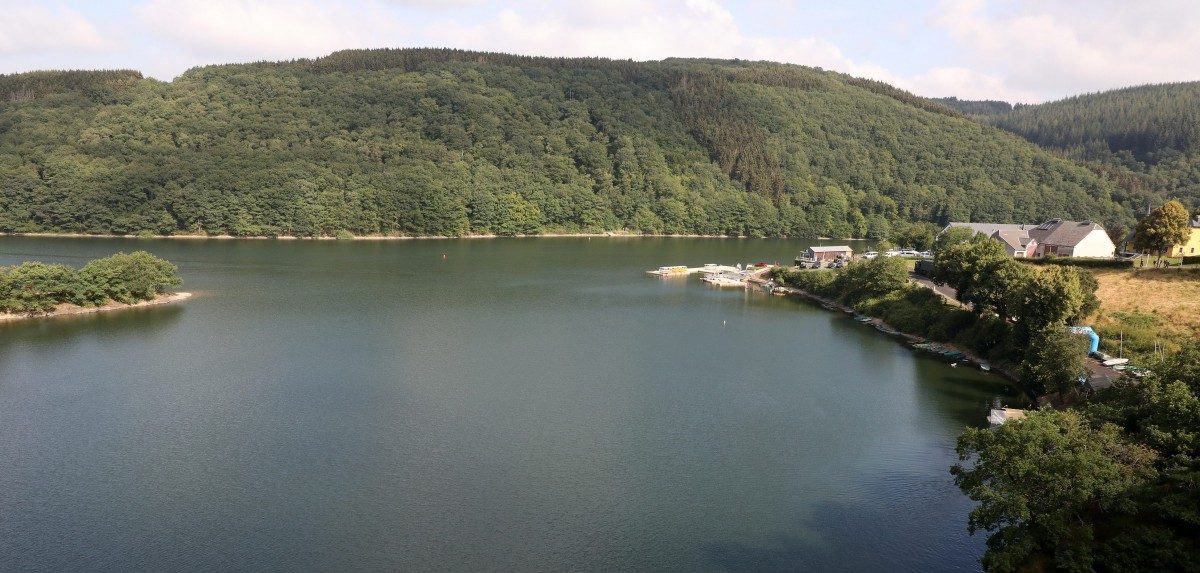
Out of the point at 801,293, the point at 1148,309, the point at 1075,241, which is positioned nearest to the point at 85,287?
the point at 801,293

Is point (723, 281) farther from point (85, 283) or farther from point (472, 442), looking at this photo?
point (85, 283)

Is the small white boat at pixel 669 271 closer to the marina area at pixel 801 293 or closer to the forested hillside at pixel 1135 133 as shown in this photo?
the marina area at pixel 801 293

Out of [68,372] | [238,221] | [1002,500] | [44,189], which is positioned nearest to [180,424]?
[68,372]

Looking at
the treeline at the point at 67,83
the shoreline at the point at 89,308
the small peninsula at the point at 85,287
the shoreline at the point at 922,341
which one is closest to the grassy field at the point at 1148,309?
the shoreline at the point at 922,341

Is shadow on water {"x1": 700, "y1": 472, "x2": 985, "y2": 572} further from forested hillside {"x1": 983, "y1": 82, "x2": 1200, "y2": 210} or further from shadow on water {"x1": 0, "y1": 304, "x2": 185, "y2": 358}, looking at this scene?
forested hillside {"x1": 983, "y1": 82, "x2": 1200, "y2": 210}

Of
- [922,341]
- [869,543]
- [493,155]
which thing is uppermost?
[493,155]

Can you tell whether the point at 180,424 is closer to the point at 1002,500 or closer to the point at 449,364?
the point at 449,364

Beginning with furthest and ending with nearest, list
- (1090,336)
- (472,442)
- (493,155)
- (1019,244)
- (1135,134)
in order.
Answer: (1135,134) → (493,155) → (1019,244) → (1090,336) → (472,442)
